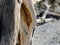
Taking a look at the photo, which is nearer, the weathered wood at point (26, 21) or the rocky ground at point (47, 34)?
the weathered wood at point (26, 21)

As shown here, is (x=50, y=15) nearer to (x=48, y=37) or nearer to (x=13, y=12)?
(x=48, y=37)

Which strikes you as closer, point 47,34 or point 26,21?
point 26,21

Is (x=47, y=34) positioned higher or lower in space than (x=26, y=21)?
lower

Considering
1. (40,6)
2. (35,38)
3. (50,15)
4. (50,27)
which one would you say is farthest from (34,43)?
(40,6)

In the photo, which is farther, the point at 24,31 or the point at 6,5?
the point at 24,31

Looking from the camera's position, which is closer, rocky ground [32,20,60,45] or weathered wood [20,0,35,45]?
weathered wood [20,0,35,45]

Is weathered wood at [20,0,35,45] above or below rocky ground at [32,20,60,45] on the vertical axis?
above

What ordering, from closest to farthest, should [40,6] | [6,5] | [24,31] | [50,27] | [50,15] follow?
[6,5]
[24,31]
[50,27]
[50,15]
[40,6]

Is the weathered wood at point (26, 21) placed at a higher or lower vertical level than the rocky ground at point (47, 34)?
higher

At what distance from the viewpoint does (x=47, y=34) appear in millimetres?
3531

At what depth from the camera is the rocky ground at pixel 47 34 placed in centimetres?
316

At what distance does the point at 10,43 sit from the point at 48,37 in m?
2.44

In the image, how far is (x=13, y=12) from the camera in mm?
976

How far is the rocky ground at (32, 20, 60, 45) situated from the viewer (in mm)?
3160
